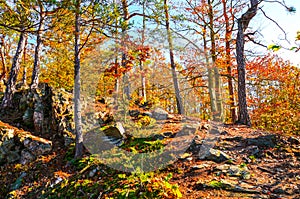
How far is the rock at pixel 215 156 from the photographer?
16.6 feet

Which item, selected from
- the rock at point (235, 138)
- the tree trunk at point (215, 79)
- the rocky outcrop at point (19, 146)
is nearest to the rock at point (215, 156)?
the rock at point (235, 138)

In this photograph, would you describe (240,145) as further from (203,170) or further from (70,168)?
(70,168)

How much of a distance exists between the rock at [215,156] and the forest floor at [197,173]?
→ 0.08ft

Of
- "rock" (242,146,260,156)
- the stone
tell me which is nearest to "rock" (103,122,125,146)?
"rock" (242,146,260,156)

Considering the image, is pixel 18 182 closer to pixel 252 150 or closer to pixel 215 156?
pixel 215 156

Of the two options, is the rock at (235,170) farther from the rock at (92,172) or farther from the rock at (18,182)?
the rock at (18,182)

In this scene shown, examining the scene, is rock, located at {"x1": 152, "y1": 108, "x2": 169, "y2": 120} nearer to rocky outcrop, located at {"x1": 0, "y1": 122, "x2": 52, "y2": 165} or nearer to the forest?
the forest

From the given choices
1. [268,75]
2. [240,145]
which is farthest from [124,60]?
[268,75]

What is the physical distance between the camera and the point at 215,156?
5.12 meters

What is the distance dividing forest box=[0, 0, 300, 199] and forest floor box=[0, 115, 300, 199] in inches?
1.1

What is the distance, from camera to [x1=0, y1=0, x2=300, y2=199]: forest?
4203 mm

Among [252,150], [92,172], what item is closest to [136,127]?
[92,172]

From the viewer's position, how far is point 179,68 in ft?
34.2

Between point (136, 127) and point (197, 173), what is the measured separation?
2.69 m
